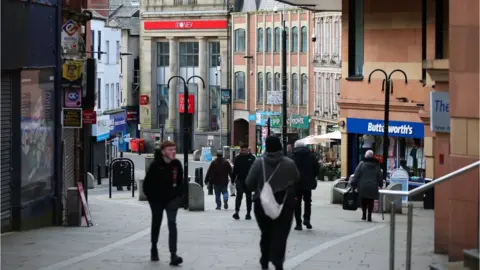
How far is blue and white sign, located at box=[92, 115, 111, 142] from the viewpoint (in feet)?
216

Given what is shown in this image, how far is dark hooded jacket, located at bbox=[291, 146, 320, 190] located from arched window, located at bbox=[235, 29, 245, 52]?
6783 cm

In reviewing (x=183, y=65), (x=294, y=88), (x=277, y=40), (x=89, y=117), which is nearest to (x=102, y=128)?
(x=294, y=88)

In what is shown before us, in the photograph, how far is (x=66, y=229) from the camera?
70.8 feet

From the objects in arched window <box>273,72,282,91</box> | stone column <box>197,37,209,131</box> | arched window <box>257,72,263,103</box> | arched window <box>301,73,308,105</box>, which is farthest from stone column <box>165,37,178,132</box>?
arched window <box>301,73,308,105</box>

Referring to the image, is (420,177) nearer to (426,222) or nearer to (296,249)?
(296,249)

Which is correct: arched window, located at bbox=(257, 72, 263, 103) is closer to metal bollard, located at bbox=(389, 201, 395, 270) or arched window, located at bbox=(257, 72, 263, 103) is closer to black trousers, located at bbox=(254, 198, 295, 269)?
black trousers, located at bbox=(254, 198, 295, 269)

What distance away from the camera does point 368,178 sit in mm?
24359

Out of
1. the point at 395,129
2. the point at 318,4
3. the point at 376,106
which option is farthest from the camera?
the point at 318,4

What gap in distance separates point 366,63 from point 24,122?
72.2 ft

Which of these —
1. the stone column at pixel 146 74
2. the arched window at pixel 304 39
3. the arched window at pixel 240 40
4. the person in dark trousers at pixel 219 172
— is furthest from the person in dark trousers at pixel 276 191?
the stone column at pixel 146 74

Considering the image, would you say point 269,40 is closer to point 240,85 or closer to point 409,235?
point 240,85

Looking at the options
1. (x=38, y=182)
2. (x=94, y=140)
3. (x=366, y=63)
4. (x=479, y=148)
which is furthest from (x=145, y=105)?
(x=479, y=148)

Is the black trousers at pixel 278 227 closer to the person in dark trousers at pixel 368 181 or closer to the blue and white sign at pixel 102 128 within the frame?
the person in dark trousers at pixel 368 181

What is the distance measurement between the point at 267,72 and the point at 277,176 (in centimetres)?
7075
